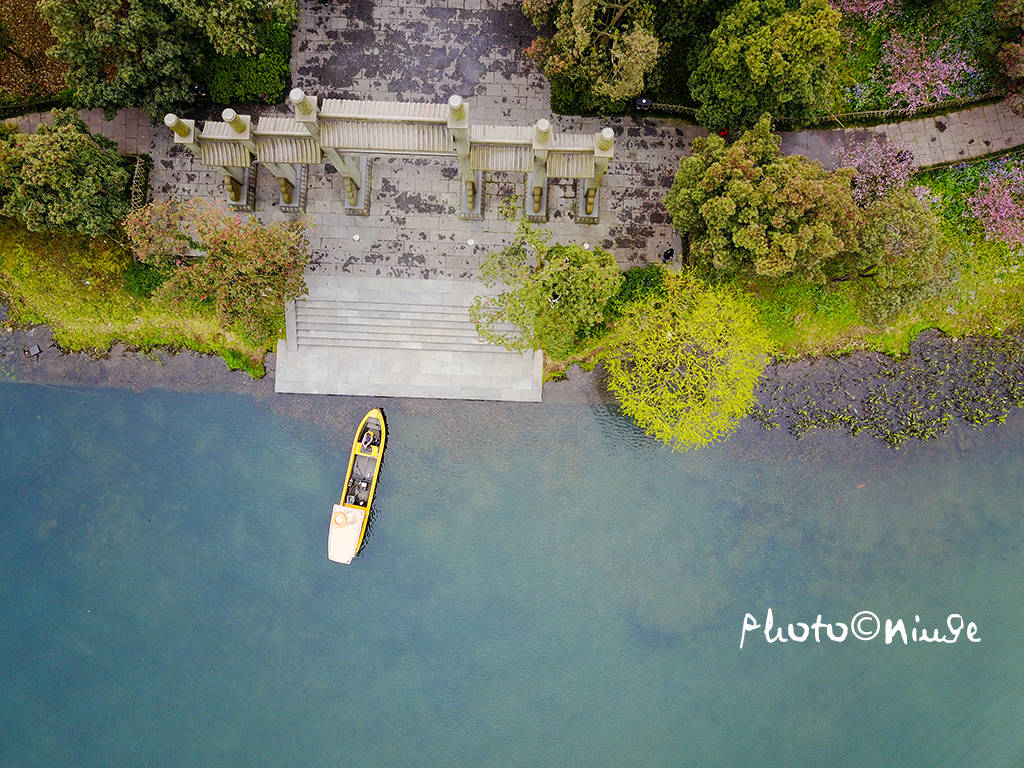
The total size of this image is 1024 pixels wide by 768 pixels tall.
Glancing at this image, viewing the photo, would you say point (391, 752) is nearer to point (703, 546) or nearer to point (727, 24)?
point (703, 546)

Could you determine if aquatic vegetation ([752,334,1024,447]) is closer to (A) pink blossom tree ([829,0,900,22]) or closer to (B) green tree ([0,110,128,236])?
(A) pink blossom tree ([829,0,900,22])

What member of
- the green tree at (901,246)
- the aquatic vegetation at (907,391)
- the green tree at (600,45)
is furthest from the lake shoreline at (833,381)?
the green tree at (600,45)

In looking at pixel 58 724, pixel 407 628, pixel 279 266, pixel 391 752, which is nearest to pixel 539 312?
pixel 279 266

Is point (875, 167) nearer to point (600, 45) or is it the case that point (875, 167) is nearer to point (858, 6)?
point (858, 6)

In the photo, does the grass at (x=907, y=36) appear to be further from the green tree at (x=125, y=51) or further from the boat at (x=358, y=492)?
the green tree at (x=125, y=51)

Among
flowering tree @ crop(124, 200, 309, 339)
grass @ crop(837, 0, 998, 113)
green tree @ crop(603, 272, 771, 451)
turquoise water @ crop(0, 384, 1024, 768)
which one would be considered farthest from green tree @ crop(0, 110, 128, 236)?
grass @ crop(837, 0, 998, 113)

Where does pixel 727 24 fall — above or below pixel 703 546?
above

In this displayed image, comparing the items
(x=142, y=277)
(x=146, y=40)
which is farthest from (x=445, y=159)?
(x=142, y=277)
